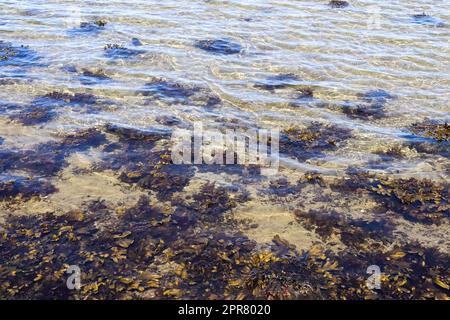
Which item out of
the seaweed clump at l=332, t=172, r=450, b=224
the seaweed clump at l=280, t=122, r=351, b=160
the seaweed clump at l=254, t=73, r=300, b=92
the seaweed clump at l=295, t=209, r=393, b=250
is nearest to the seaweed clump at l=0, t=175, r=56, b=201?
the seaweed clump at l=295, t=209, r=393, b=250

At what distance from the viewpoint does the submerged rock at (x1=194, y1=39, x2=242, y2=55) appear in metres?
15.9

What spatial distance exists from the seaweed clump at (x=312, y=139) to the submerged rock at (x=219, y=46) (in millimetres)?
5960

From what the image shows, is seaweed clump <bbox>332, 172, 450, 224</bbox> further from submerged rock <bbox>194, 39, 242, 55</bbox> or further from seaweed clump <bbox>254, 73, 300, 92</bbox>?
submerged rock <bbox>194, 39, 242, 55</bbox>

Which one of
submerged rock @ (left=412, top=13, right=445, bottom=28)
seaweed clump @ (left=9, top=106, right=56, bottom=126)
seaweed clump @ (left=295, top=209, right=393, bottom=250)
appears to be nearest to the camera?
seaweed clump @ (left=295, top=209, right=393, bottom=250)

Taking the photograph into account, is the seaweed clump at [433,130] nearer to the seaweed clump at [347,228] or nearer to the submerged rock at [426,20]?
the seaweed clump at [347,228]

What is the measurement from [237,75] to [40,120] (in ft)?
20.6

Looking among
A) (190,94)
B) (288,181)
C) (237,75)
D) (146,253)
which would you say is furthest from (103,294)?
(237,75)

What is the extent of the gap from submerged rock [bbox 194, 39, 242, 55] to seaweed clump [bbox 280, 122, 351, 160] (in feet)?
19.6

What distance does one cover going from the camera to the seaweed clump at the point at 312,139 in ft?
33.6

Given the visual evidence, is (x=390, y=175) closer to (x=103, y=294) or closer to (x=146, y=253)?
(x=146, y=253)

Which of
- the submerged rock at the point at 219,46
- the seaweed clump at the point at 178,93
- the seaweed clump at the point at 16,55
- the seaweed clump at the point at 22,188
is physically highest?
the submerged rock at the point at 219,46
